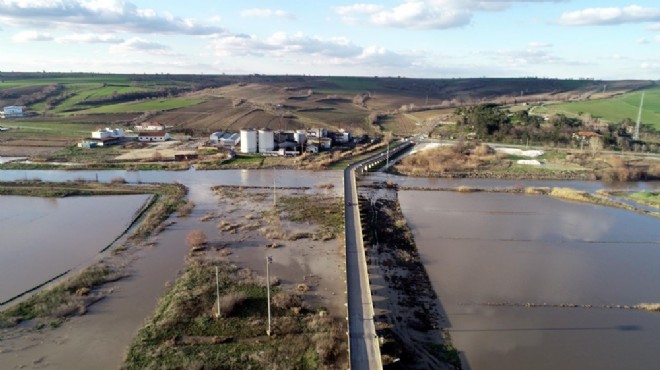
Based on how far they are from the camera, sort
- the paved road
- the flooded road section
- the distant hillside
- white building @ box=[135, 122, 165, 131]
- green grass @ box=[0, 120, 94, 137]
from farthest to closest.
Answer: the distant hillside < white building @ box=[135, 122, 165, 131] < green grass @ box=[0, 120, 94, 137] < the flooded road section < the paved road

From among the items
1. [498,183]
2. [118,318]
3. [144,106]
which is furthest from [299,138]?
[144,106]

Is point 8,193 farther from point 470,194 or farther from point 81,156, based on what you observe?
point 470,194

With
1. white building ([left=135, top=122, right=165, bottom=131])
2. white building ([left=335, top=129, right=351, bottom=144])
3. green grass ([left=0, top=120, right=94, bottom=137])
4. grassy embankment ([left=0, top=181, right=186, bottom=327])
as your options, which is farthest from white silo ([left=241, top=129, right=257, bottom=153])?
green grass ([left=0, top=120, right=94, bottom=137])

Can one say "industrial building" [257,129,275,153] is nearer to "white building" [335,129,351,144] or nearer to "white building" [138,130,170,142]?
"white building" [335,129,351,144]

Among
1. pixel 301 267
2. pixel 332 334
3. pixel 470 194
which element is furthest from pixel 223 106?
pixel 332 334

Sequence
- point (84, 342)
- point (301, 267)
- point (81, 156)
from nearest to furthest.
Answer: point (84, 342)
point (301, 267)
point (81, 156)

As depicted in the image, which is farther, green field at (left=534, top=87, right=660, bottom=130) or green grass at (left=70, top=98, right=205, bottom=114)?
green grass at (left=70, top=98, right=205, bottom=114)
